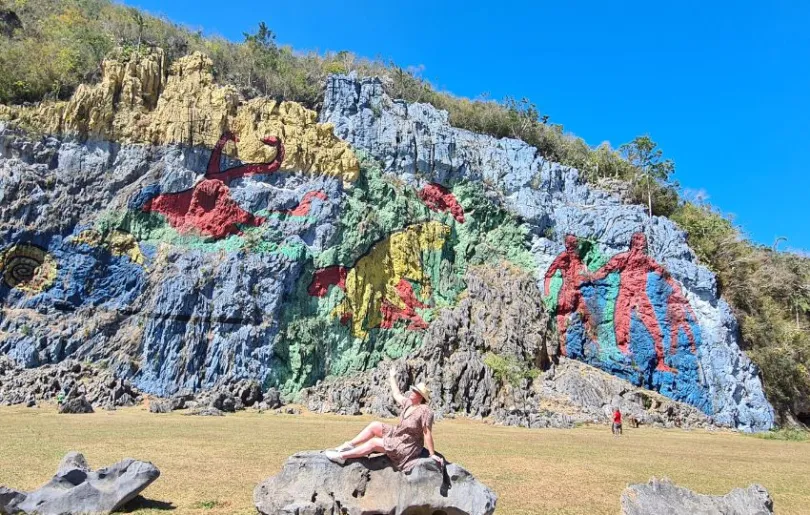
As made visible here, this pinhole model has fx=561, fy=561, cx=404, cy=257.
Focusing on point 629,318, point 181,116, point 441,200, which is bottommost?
point 629,318

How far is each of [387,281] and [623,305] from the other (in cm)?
1220

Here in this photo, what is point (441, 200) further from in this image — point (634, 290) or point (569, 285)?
point (634, 290)

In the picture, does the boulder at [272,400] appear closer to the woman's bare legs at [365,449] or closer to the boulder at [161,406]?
the boulder at [161,406]

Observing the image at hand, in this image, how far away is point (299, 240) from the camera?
27.0 m

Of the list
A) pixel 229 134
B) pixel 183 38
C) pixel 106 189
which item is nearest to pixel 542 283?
pixel 229 134

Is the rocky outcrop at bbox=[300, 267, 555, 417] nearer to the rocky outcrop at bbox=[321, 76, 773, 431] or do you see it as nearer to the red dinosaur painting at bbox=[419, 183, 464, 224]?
the rocky outcrop at bbox=[321, 76, 773, 431]

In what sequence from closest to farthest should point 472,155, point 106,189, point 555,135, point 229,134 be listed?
point 106,189
point 229,134
point 472,155
point 555,135

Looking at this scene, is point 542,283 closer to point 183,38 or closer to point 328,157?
point 328,157

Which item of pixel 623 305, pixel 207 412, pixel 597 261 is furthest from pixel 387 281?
pixel 623 305

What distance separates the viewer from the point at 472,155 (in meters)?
33.7

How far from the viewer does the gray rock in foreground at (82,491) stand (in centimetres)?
585

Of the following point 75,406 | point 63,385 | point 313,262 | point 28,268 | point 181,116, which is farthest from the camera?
point 181,116

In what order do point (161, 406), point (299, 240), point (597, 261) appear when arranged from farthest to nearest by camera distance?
point (597, 261) < point (299, 240) < point (161, 406)

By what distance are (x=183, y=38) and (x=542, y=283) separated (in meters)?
26.6
